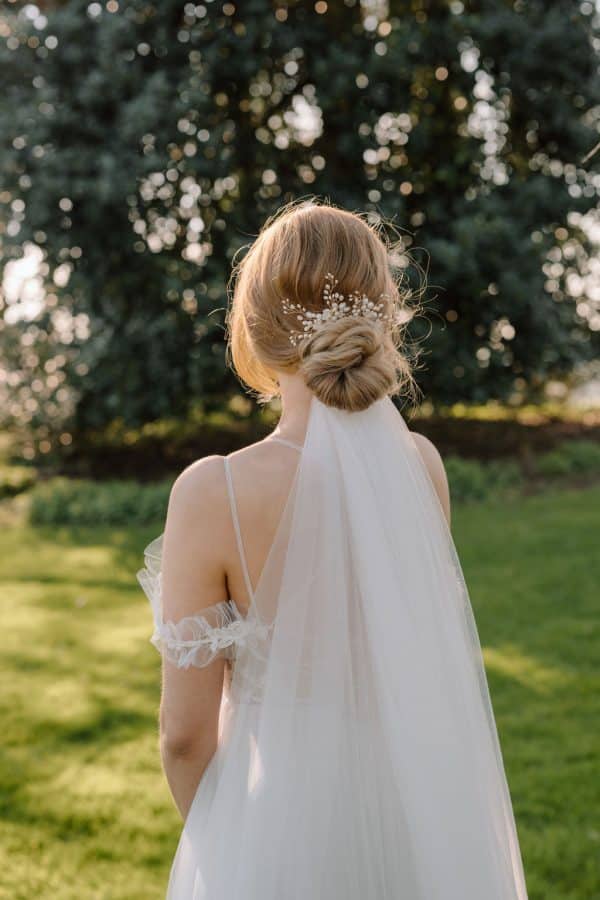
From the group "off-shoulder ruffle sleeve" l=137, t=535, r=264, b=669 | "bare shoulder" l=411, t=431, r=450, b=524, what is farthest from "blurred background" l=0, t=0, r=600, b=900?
"off-shoulder ruffle sleeve" l=137, t=535, r=264, b=669

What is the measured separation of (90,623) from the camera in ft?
21.1

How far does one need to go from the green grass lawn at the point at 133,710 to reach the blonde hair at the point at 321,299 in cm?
229

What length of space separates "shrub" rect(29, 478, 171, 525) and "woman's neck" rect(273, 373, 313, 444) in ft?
24.8

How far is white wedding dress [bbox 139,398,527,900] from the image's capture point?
1.80m

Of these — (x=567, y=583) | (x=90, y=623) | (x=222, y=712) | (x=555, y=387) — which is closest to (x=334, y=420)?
(x=222, y=712)

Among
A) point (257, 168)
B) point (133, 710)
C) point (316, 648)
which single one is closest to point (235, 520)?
point (316, 648)

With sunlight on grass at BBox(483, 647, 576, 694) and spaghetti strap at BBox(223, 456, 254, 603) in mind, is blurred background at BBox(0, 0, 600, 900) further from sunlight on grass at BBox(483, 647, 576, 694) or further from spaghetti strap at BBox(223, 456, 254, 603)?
spaghetti strap at BBox(223, 456, 254, 603)

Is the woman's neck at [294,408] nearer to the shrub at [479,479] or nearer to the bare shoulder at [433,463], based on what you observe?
the bare shoulder at [433,463]

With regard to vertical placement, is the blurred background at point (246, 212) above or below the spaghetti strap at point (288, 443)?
above

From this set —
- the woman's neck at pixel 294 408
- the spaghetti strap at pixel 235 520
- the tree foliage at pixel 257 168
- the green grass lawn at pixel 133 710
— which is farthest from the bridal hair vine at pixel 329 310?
the tree foliage at pixel 257 168

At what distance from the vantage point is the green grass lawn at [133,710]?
3.56 m

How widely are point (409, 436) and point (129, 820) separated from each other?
8.32 feet

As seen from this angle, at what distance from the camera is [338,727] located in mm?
1846

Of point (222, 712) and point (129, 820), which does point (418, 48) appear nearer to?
point (129, 820)
